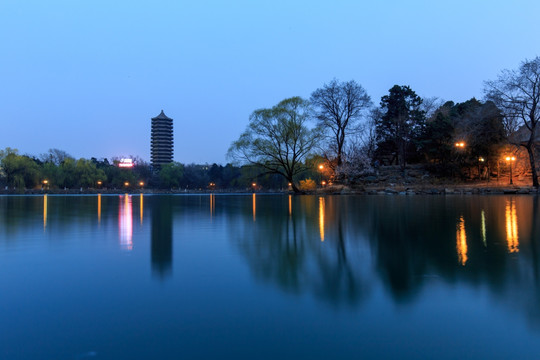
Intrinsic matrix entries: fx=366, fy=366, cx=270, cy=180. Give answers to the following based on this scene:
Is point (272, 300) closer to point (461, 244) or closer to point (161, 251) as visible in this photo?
point (161, 251)

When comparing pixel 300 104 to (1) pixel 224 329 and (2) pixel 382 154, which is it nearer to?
(2) pixel 382 154

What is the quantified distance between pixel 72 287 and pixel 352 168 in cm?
3538

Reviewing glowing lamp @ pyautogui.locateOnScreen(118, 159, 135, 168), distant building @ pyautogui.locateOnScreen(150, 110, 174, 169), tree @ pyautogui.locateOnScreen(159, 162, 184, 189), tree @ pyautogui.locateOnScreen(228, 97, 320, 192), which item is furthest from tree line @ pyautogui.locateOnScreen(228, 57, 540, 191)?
distant building @ pyautogui.locateOnScreen(150, 110, 174, 169)

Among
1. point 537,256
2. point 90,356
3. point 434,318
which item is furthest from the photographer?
point 537,256

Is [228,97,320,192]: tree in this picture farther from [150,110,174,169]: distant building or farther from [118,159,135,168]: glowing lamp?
[150,110,174,169]: distant building

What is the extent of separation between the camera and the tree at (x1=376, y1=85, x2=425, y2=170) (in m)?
41.1

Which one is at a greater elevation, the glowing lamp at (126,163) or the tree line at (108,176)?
the glowing lamp at (126,163)

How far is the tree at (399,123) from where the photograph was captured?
135 feet

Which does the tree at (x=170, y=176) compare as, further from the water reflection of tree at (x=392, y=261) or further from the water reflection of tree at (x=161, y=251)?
the water reflection of tree at (x=392, y=261)

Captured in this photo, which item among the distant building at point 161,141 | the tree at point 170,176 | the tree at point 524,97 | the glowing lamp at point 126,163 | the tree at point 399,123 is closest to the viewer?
the tree at point 524,97

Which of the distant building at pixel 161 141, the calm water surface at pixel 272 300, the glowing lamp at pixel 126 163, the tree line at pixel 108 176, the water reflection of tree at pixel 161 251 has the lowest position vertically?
the calm water surface at pixel 272 300

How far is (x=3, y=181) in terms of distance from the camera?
62688 millimetres

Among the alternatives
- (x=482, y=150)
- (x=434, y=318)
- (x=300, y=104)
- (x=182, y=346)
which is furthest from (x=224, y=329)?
(x=482, y=150)

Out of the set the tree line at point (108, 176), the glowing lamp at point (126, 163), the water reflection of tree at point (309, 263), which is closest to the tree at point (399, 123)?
the tree line at point (108, 176)
